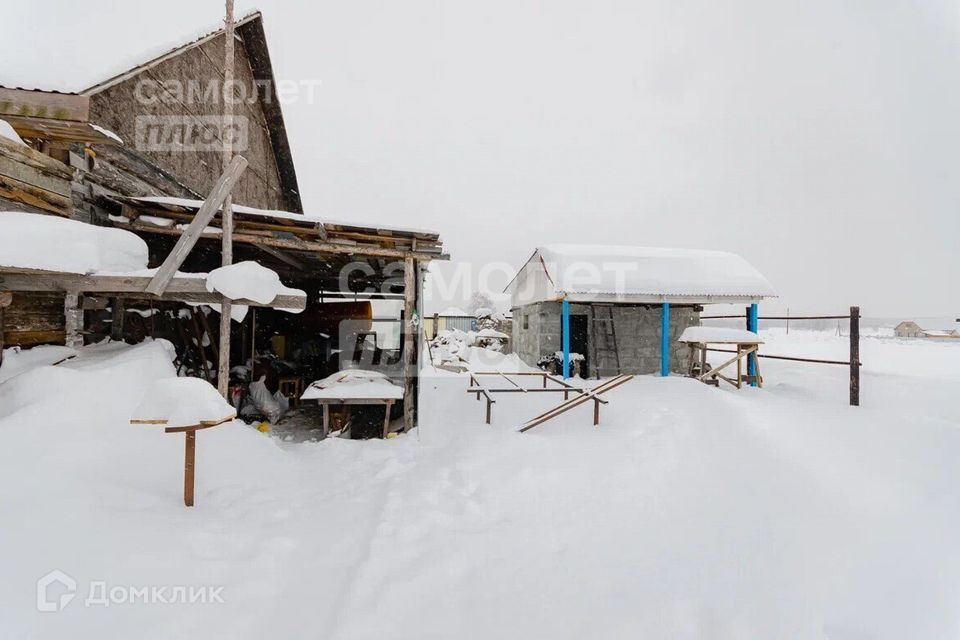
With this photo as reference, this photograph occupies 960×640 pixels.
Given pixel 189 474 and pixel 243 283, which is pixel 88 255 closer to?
pixel 243 283

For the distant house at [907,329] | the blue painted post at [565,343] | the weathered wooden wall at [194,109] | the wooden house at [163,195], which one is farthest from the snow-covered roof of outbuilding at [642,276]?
the distant house at [907,329]

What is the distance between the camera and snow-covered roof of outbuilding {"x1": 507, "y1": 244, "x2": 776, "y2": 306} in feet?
38.6

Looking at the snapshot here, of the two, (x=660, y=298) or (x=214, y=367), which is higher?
(x=660, y=298)

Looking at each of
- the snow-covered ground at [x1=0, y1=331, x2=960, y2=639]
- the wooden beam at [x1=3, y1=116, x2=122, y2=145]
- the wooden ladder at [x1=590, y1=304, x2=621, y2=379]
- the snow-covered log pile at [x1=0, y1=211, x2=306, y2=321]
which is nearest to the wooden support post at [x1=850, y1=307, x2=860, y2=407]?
the snow-covered ground at [x1=0, y1=331, x2=960, y2=639]

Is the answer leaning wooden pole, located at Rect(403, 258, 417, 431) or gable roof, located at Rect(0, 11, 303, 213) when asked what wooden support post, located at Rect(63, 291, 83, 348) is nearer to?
gable roof, located at Rect(0, 11, 303, 213)

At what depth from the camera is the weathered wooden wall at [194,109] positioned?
20.0 ft

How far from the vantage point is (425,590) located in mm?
2707

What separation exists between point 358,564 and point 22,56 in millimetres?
7271

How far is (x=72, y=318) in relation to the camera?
16.5ft

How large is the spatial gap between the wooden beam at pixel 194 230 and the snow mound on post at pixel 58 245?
564mm

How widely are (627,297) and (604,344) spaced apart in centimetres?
228

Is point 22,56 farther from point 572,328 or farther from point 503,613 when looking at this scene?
point 572,328

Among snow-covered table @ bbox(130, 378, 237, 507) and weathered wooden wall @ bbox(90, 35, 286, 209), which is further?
weathered wooden wall @ bbox(90, 35, 286, 209)

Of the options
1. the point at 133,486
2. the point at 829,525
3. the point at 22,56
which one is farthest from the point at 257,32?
the point at 829,525
